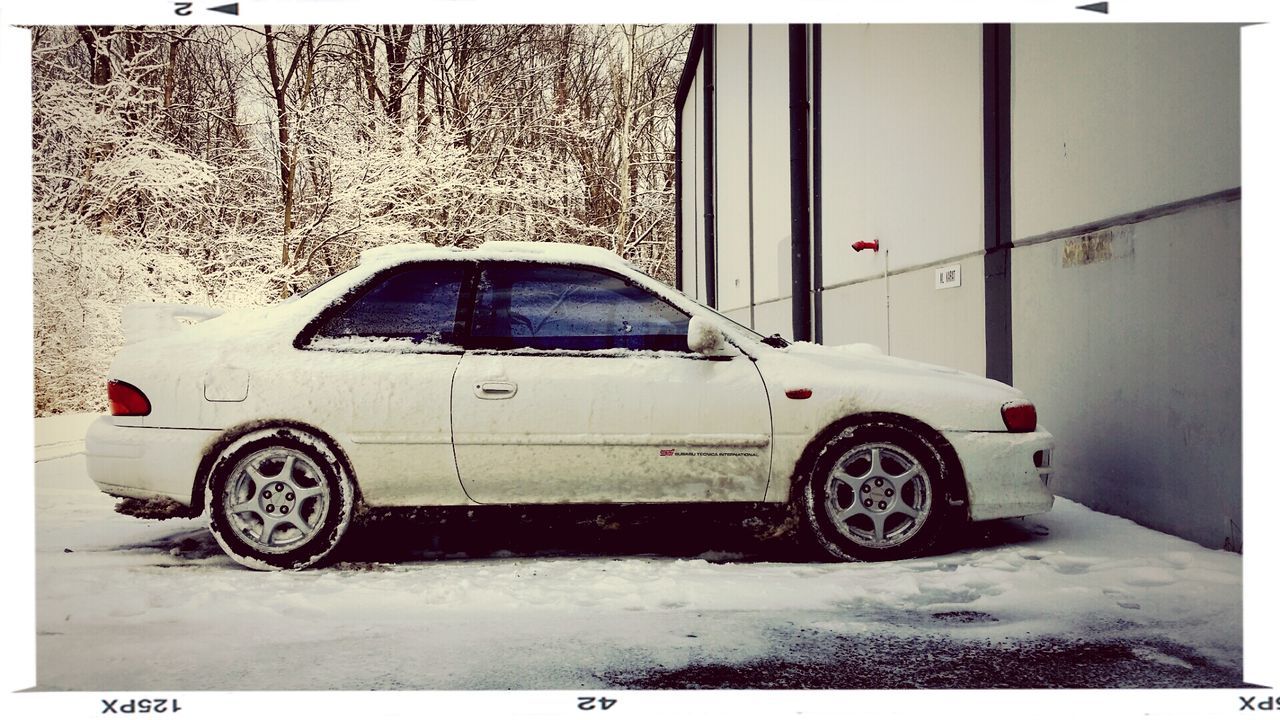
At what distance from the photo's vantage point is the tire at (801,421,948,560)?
427 centimetres

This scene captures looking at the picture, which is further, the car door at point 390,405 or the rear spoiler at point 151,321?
the rear spoiler at point 151,321

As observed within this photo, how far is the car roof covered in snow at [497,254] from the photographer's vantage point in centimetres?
447

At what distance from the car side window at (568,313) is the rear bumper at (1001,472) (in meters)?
1.40

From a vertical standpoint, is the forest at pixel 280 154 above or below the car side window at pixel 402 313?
above

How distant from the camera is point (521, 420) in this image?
4.20 meters

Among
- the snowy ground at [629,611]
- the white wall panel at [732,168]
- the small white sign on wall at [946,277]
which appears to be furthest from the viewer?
A: the white wall panel at [732,168]

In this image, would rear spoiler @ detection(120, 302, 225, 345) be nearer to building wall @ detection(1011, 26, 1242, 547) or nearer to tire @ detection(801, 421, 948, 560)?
tire @ detection(801, 421, 948, 560)

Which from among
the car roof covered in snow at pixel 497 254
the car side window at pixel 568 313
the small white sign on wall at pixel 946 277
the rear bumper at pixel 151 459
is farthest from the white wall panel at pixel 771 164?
the rear bumper at pixel 151 459

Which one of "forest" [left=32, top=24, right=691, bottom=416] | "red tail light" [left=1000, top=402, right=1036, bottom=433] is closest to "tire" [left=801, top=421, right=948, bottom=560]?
"red tail light" [left=1000, top=402, right=1036, bottom=433]

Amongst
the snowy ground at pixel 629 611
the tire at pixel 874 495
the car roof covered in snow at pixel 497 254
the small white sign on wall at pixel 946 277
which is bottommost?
the snowy ground at pixel 629 611

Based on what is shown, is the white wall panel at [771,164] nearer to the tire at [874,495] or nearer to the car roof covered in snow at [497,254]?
the car roof covered in snow at [497,254]

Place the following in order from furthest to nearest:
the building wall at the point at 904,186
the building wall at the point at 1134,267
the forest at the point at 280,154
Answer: the forest at the point at 280,154 → the building wall at the point at 904,186 → the building wall at the point at 1134,267
